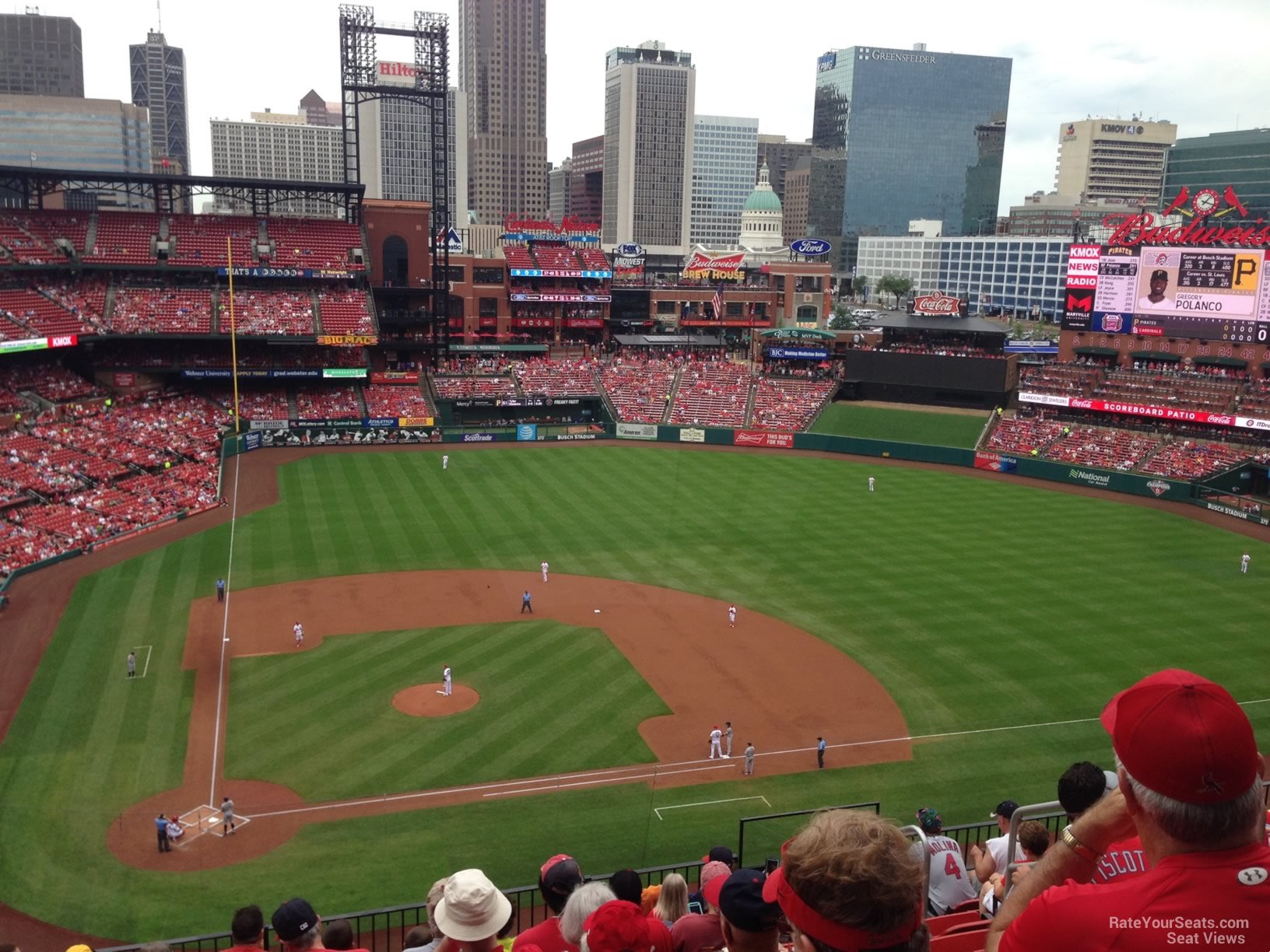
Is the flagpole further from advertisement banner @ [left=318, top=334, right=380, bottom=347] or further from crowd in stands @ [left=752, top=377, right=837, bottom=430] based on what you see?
crowd in stands @ [left=752, top=377, right=837, bottom=430]

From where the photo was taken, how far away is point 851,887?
3639 mm

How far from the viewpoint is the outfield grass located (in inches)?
2692

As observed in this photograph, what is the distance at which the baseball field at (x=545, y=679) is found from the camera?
22.3 metres

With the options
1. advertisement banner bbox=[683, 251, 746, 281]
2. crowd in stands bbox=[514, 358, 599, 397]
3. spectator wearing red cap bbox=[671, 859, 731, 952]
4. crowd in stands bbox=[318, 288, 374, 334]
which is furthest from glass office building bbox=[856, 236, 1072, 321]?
spectator wearing red cap bbox=[671, 859, 731, 952]

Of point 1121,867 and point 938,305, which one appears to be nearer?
point 1121,867

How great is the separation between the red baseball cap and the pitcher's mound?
26.4 m

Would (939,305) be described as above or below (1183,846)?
above

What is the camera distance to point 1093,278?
6644cm

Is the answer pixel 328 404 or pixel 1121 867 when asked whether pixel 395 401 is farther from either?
pixel 1121 867

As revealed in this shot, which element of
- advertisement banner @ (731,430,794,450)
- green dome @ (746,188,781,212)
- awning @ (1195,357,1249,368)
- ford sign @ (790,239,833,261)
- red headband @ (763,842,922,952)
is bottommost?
advertisement banner @ (731,430,794,450)

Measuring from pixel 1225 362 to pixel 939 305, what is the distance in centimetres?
2207

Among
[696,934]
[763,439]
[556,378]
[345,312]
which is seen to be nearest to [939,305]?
[763,439]

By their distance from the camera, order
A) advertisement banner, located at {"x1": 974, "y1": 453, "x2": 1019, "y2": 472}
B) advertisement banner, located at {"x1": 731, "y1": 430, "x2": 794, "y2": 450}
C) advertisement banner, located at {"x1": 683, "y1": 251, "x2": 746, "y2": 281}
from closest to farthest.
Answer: advertisement banner, located at {"x1": 974, "y1": 453, "x2": 1019, "y2": 472} < advertisement banner, located at {"x1": 731, "y1": 430, "x2": 794, "y2": 450} < advertisement banner, located at {"x1": 683, "y1": 251, "x2": 746, "y2": 281}
